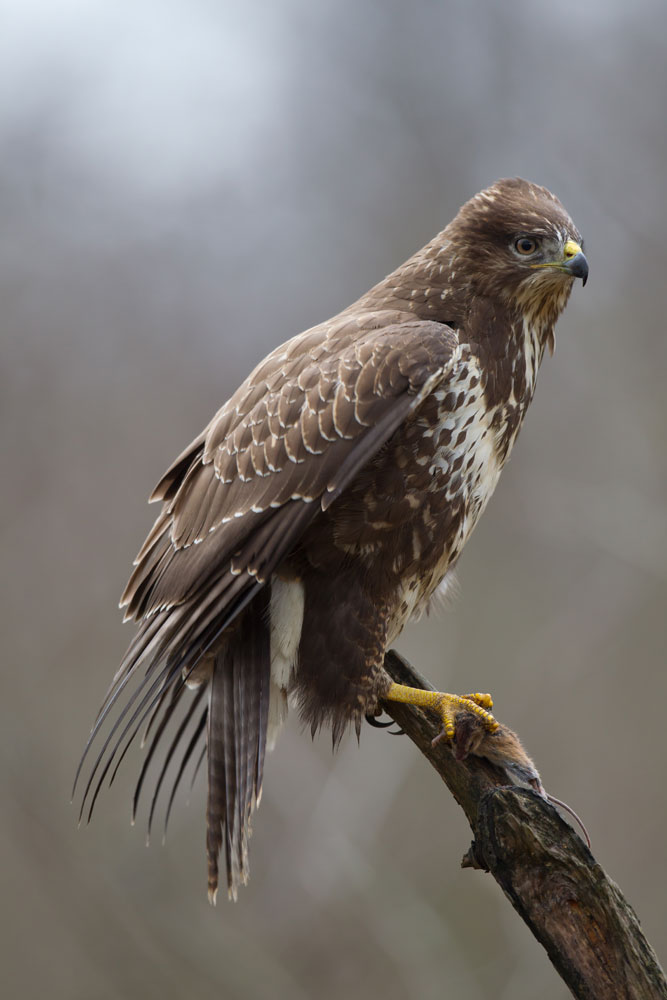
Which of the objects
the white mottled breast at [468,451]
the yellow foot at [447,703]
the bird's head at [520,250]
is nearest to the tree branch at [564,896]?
the yellow foot at [447,703]

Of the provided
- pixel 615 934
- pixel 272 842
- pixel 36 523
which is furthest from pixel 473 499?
pixel 36 523

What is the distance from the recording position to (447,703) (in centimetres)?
233

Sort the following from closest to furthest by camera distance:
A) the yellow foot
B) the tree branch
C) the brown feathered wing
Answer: the tree branch → the brown feathered wing → the yellow foot

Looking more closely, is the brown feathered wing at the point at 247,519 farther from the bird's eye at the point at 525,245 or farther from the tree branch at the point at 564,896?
the tree branch at the point at 564,896

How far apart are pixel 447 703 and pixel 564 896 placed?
1.74 feet

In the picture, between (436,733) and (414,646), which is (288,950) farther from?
(436,733)

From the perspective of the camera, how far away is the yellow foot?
224 cm

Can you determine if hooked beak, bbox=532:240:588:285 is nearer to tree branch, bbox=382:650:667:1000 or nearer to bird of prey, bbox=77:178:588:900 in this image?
bird of prey, bbox=77:178:588:900

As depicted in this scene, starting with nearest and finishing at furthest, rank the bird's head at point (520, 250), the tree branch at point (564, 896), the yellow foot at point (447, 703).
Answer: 1. the tree branch at point (564, 896)
2. the yellow foot at point (447, 703)
3. the bird's head at point (520, 250)

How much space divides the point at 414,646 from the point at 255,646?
240 centimetres

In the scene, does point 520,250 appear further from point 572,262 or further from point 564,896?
point 564,896

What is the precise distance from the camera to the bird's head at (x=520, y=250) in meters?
2.37

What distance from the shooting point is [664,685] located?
16.9ft

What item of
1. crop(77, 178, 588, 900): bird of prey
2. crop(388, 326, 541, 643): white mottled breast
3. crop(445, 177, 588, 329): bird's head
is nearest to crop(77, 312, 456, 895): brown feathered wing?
crop(77, 178, 588, 900): bird of prey
